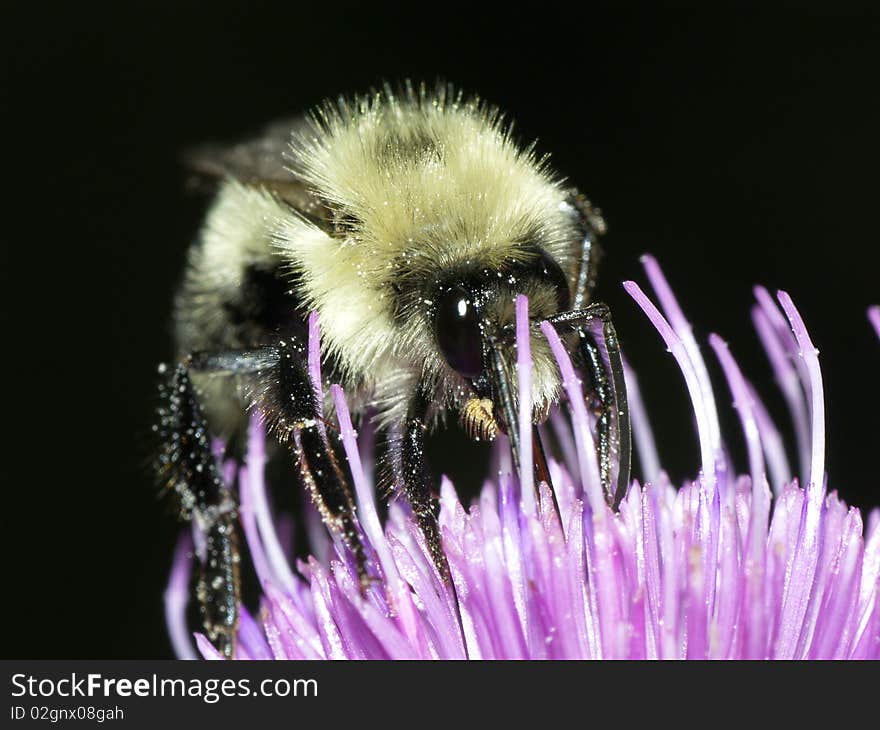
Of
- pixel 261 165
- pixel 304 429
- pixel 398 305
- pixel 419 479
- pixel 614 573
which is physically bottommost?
pixel 614 573

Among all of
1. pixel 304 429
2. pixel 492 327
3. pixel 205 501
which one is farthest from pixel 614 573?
pixel 205 501

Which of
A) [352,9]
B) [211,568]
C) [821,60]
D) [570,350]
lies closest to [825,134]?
[821,60]

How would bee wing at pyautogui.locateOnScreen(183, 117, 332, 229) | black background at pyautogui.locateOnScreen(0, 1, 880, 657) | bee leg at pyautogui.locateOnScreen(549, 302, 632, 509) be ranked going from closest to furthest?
bee leg at pyautogui.locateOnScreen(549, 302, 632, 509)
bee wing at pyautogui.locateOnScreen(183, 117, 332, 229)
black background at pyautogui.locateOnScreen(0, 1, 880, 657)

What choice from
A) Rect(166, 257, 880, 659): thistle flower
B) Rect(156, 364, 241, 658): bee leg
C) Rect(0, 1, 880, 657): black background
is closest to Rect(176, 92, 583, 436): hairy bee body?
Rect(166, 257, 880, 659): thistle flower

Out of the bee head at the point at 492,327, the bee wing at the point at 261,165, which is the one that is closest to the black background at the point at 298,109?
the bee wing at the point at 261,165

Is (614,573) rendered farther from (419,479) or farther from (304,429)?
(304,429)

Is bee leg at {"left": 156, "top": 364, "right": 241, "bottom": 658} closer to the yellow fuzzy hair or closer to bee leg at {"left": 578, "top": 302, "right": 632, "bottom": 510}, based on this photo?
the yellow fuzzy hair
